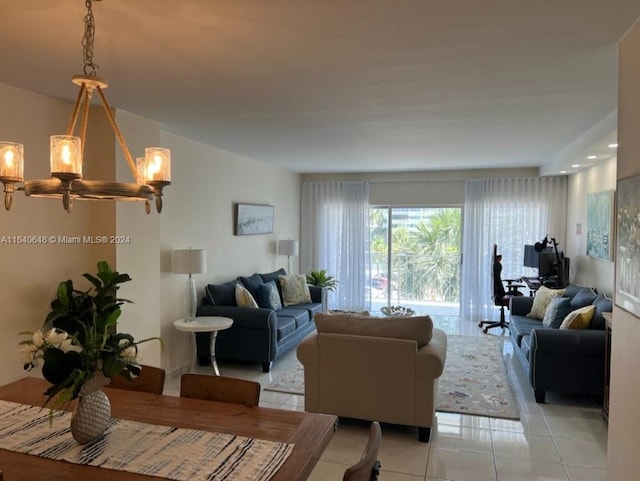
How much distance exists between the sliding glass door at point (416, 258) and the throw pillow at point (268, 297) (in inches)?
107

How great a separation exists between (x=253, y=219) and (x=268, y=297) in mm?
1312

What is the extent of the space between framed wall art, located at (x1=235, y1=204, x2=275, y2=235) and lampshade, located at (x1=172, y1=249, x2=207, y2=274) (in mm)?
1523

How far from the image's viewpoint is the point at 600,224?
5250 millimetres

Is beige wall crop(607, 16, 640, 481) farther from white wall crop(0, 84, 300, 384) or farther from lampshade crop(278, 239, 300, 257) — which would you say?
lampshade crop(278, 239, 300, 257)

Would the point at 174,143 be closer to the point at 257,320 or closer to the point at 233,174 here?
the point at 233,174

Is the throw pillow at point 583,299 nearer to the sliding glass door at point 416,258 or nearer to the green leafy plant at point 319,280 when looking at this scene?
the sliding glass door at point 416,258

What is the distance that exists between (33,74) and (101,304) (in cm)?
160

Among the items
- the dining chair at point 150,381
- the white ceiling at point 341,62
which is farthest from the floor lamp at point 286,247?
the dining chair at point 150,381

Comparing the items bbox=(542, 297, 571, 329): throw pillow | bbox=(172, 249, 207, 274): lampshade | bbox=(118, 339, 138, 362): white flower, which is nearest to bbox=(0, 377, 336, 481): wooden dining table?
bbox=(118, 339, 138, 362): white flower

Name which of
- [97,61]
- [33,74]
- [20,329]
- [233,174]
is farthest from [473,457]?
[233,174]

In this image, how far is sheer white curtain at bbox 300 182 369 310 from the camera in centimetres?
824

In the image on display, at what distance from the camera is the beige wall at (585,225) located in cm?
512

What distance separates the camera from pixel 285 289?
6559mm

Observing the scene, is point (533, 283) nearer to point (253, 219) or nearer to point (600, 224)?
point (600, 224)
